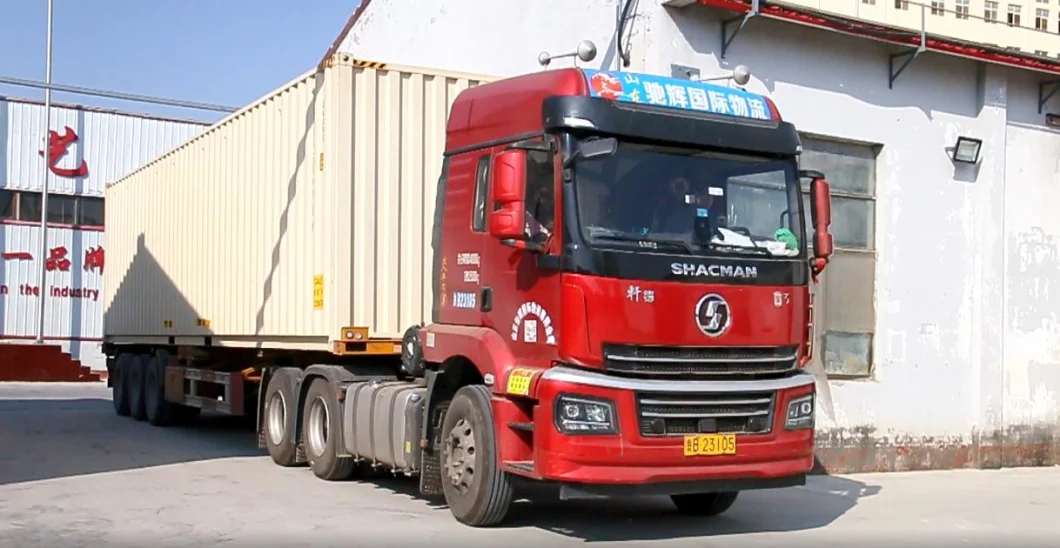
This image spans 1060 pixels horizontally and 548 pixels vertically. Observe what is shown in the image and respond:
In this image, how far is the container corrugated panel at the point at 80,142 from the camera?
33750mm

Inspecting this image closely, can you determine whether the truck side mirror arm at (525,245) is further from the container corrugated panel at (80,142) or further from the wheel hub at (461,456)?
the container corrugated panel at (80,142)

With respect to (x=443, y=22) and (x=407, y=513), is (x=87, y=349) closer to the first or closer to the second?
(x=443, y=22)

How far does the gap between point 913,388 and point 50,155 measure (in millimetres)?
26434

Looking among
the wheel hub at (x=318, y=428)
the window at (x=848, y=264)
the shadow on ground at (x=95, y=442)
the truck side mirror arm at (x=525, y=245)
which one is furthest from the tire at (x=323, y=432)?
the window at (x=848, y=264)

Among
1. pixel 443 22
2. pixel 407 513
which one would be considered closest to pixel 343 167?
pixel 407 513

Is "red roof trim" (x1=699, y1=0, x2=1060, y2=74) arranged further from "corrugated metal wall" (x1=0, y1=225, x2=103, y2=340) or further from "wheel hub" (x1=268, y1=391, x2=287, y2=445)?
"corrugated metal wall" (x1=0, y1=225, x2=103, y2=340)

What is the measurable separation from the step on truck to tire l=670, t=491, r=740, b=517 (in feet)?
0.07

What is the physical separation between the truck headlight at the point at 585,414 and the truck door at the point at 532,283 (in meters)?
0.40

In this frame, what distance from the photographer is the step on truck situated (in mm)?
8344

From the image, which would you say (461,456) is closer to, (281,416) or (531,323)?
(531,323)

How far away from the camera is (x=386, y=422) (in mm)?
10523

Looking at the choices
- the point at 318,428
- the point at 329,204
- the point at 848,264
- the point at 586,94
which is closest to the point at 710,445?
the point at 586,94

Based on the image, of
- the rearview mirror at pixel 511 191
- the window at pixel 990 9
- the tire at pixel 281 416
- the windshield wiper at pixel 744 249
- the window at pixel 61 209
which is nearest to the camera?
the rearview mirror at pixel 511 191

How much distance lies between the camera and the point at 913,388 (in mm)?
15266
